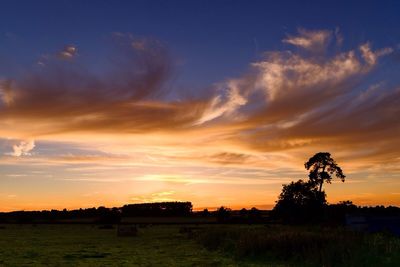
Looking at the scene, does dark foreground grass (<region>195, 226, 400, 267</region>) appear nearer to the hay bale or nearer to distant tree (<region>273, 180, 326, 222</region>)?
the hay bale

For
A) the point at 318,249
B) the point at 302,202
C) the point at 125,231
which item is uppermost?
the point at 302,202

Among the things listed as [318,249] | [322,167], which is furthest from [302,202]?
[318,249]

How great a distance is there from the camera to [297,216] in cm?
7850

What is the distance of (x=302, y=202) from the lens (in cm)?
7875

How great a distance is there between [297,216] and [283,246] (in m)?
51.6

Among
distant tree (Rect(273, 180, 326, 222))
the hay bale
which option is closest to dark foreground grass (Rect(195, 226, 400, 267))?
the hay bale

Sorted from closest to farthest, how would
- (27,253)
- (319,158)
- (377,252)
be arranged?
(377,252), (27,253), (319,158)

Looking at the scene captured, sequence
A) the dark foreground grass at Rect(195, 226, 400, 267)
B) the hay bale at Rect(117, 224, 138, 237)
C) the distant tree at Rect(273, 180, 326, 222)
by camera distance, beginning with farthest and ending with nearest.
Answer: the distant tree at Rect(273, 180, 326, 222), the hay bale at Rect(117, 224, 138, 237), the dark foreground grass at Rect(195, 226, 400, 267)

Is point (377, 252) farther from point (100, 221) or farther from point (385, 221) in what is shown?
point (100, 221)

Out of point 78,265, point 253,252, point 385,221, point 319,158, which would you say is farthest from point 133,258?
point 319,158

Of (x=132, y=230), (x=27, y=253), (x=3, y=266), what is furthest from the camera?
(x=132, y=230)

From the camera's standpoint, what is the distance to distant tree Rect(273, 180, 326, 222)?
3071 inches

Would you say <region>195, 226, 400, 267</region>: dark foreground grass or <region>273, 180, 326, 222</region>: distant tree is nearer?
<region>195, 226, 400, 267</region>: dark foreground grass

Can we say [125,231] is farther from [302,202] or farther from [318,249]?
[318,249]
